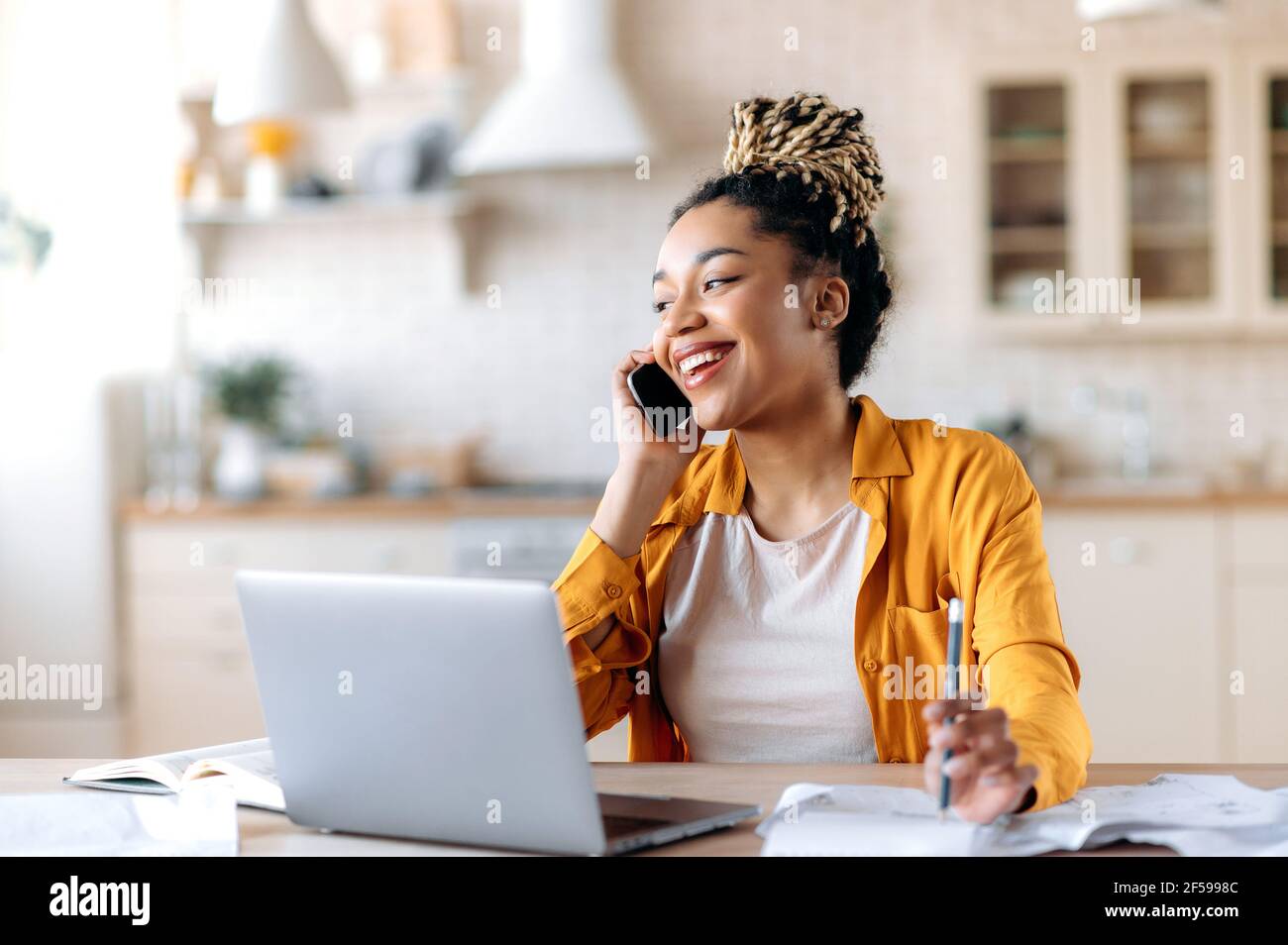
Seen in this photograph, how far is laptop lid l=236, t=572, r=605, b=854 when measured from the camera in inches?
40.6

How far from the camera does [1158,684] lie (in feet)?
12.7

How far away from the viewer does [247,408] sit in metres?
4.47

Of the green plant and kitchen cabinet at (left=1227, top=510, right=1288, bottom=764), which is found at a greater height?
the green plant

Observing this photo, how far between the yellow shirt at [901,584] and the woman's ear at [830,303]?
106mm

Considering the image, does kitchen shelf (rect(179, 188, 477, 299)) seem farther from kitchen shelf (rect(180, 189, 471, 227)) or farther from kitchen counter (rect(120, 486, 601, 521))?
kitchen counter (rect(120, 486, 601, 521))

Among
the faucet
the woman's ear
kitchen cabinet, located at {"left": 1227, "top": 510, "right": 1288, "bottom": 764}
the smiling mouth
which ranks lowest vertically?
kitchen cabinet, located at {"left": 1227, "top": 510, "right": 1288, "bottom": 764}

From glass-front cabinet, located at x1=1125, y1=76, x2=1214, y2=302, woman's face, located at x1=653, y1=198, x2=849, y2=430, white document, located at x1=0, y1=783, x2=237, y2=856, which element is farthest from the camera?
glass-front cabinet, located at x1=1125, y1=76, x2=1214, y2=302

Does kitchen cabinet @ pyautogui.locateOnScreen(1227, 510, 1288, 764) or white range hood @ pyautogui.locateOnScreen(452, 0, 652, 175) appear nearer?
kitchen cabinet @ pyautogui.locateOnScreen(1227, 510, 1288, 764)

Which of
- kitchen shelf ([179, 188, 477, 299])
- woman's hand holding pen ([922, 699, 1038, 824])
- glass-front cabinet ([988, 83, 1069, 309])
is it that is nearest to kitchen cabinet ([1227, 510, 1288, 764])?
glass-front cabinet ([988, 83, 1069, 309])

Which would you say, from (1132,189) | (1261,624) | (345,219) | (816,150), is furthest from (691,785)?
(345,219)

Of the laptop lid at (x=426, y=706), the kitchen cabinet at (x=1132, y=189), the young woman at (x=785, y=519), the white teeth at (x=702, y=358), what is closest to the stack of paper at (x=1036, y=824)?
the laptop lid at (x=426, y=706)

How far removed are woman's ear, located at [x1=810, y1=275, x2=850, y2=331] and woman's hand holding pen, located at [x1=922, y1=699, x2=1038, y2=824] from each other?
2.26ft

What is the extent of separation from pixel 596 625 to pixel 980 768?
1.92ft

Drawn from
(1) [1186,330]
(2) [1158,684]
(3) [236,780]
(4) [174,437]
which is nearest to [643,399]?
(3) [236,780]
